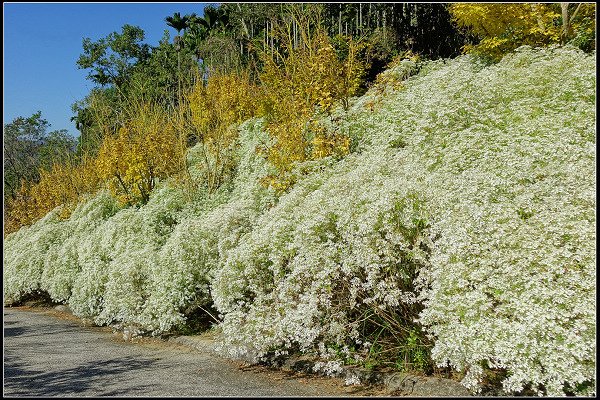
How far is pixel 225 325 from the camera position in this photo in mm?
6215

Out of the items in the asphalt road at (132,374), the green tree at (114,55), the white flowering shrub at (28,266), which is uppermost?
the green tree at (114,55)

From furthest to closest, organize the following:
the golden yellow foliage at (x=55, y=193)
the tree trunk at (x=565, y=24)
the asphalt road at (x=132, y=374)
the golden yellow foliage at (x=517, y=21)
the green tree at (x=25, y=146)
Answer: the green tree at (x=25, y=146) → the golden yellow foliage at (x=55, y=193) → the golden yellow foliage at (x=517, y=21) → the tree trunk at (x=565, y=24) → the asphalt road at (x=132, y=374)

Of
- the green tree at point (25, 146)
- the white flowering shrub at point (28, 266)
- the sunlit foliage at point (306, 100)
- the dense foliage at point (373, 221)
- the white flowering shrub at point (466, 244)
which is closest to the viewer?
the white flowering shrub at point (466, 244)

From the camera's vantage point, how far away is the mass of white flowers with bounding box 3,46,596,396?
430cm

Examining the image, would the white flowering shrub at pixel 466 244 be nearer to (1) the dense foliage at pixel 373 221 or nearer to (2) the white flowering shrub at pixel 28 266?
(1) the dense foliage at pixel 373 221

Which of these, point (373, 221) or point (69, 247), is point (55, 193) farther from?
point (373, 221)

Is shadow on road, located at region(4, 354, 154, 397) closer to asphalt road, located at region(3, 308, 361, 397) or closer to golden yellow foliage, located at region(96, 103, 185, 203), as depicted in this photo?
asphalt road, located at region(3, 308, 361, 397)

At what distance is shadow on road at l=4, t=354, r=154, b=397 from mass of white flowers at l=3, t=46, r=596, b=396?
1.13 m

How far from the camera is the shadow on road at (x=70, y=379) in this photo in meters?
5.40

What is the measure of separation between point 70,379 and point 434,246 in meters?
4.40

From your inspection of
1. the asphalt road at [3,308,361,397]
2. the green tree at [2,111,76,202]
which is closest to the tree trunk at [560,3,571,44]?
the asphalt road at [3,308,361,397]

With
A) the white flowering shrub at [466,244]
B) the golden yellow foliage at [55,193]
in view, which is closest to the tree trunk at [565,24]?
the white flowering shrub at [466,244]

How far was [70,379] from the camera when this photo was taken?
19.5ft

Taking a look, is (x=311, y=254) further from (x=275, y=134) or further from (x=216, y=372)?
(x=275, y=134)
